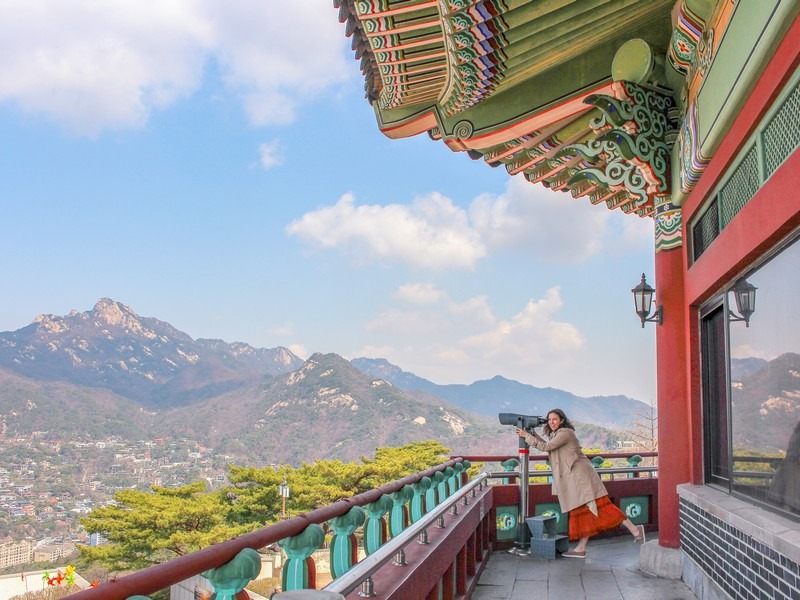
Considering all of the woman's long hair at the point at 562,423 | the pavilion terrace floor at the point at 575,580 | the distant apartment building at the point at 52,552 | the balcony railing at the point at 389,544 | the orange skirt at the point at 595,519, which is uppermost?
the woman's long hair at the point at 562,423

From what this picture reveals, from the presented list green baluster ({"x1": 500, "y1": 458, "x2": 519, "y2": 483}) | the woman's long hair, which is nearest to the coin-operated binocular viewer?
the woman's long hair

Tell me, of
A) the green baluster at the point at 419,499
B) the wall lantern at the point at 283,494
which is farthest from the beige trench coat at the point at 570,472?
the wall lantern at the point at 283,494

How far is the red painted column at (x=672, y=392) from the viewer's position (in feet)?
19.5

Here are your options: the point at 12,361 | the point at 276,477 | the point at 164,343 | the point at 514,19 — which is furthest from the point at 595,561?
the point at 164,343

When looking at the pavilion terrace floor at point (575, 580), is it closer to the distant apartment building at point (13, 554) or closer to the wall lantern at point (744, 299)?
the wall lantern at point (744, 299)

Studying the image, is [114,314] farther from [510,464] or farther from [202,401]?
[510,464]

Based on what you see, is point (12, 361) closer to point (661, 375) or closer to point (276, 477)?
point (276, 477)

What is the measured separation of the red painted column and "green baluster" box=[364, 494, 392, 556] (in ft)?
11.2

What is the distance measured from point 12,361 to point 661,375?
157318 millimetres

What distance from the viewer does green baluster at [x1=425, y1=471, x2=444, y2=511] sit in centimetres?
491

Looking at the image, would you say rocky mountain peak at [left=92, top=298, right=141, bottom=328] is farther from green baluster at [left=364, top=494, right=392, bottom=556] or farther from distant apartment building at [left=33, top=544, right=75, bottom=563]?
green baluster at [left=364, top=494, right=392, bottom=556]

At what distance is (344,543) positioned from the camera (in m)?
2.77

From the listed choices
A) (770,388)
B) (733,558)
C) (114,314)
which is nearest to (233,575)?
(770,388)

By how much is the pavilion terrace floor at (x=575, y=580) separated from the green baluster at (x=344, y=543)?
10.2ft
